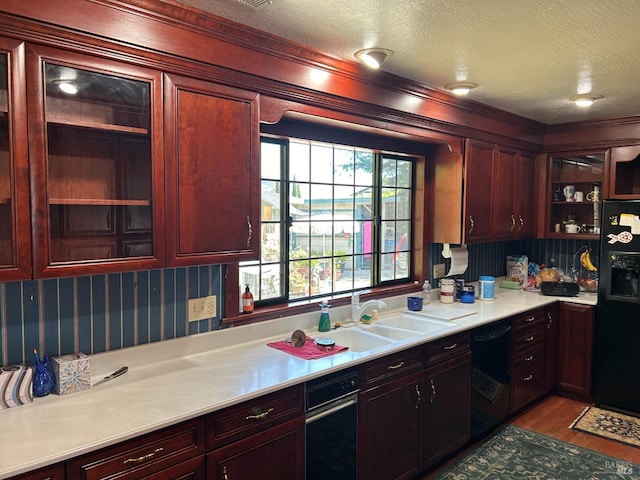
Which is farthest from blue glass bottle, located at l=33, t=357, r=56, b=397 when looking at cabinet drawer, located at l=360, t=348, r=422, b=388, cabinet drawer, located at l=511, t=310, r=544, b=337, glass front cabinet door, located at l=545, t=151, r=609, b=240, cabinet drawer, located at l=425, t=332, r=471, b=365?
glass front cabinet door, located at l=545, t=151, r=609, b=240

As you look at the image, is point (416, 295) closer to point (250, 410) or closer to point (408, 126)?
point (408, 126)

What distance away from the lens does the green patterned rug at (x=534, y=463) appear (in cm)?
287

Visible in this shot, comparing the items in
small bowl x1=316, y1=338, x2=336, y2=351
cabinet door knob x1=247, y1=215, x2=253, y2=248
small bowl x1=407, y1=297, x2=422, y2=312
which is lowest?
small bowl x1=316, y1=338, x2=336, y2=351

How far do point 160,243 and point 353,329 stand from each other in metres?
1.44

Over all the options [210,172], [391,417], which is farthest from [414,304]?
[210,172]

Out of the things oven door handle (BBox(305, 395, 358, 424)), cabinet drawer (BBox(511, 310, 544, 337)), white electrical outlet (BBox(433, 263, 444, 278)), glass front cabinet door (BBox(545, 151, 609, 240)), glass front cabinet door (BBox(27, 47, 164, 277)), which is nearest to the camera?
glass front cabinet door (BBox(27, 47, 164, 277))

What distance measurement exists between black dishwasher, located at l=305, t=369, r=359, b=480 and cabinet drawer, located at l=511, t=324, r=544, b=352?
1.73 metres

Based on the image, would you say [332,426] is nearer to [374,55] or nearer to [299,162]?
[299,162]

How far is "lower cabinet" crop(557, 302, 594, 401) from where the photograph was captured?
3.90m

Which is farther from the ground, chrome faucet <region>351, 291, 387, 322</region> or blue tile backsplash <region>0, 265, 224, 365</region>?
blue tile backsplash <region>0, 265, 224, 365</region>

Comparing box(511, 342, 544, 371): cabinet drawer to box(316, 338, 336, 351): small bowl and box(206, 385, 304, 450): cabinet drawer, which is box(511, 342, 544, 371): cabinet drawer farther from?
box(206, 385, 304, 450): cabinet drawer

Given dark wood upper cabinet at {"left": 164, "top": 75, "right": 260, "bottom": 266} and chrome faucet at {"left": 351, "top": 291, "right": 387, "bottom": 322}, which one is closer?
dark wood upper cabinet at {"left": 164, "top": 75, "right": 260, "bottom": 266}

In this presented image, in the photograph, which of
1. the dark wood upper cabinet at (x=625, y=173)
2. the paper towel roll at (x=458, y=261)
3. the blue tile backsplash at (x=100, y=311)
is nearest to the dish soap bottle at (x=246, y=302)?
the blue tile backsplash at (x=100, y=311)

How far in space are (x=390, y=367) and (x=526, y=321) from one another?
1.65m
